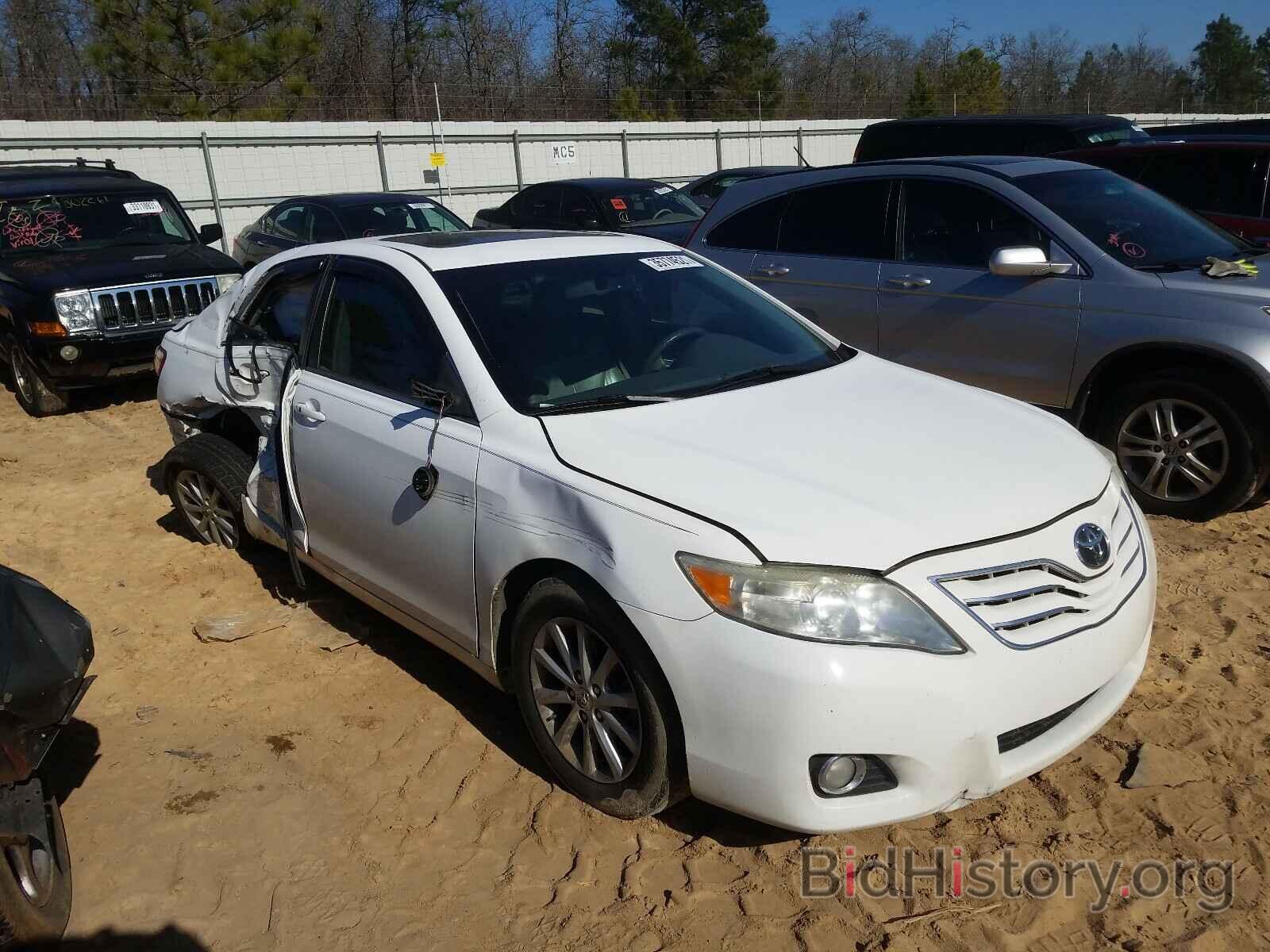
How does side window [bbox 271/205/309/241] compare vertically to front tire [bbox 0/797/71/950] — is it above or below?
above

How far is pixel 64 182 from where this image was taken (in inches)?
372

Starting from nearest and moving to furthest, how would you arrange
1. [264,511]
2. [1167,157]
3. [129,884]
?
[129,884], [264,511], [1167,157]

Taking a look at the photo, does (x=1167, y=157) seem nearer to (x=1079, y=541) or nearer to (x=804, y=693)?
(x=1079, y=541)

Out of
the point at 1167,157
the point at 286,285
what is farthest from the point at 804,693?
the point at 1167,157

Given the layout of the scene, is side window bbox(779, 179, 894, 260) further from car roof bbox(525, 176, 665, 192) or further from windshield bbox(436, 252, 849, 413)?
car roof bbox(525, 176, 665, 192)

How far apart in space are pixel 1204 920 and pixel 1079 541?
39.2 inches

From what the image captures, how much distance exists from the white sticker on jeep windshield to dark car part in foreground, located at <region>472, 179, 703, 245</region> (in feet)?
27.0

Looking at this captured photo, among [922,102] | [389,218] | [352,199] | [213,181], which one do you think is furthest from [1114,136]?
[922,102]

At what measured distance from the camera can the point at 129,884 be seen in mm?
3049

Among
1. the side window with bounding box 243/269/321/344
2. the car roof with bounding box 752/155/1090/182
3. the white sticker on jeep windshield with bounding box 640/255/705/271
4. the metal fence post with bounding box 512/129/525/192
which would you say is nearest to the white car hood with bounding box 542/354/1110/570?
the white sticker on jeep windshield with bounding box 640/255/705/271

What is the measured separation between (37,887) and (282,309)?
2.79 metres

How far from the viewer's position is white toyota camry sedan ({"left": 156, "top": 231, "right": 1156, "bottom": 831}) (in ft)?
8.50

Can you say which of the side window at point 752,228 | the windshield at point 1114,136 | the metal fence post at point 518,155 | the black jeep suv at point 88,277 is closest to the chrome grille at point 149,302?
the black jeep suv at point 88,277

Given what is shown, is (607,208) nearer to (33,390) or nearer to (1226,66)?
(33,390)
